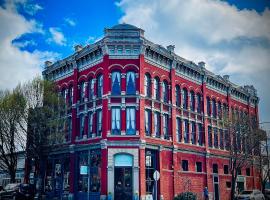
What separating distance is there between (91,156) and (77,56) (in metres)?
10.7

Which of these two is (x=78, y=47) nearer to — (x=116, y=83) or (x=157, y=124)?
(x=116, y=83)

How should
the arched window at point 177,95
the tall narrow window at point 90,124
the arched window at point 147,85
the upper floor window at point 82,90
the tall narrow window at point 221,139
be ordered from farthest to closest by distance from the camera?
the tall narrow window at point 221,139, the arched window at point 177,95, the upper floor window at point 82,90, the tall narrow window at point 90,124, the arched window at point 147,85

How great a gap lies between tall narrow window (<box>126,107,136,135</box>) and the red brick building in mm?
92

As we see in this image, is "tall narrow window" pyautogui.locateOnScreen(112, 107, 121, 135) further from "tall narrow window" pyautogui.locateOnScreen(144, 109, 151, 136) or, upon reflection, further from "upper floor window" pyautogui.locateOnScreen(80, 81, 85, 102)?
"upper floor window" pyautogui.locateOnScreen(80, 81, 85, 102)

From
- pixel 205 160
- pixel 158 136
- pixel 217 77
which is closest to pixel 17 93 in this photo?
pixel 158 136

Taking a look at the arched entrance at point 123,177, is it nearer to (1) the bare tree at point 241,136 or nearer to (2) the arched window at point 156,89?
(2) the arched window at point 156,89

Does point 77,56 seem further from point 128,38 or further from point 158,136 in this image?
point 158,136

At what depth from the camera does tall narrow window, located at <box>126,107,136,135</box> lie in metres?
31.2

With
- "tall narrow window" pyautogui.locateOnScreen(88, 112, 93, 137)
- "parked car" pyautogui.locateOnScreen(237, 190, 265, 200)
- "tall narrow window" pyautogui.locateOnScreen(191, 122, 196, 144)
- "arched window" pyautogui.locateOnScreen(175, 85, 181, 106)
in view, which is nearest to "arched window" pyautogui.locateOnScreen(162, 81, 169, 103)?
"arched window" pyautogui.locateOnScreen(175, 85, 181, 106)

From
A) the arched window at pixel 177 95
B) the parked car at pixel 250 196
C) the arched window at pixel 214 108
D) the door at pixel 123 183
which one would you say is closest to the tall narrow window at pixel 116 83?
the door at pixel 123 183

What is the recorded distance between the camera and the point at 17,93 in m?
33.0

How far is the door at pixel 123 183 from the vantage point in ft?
97.3

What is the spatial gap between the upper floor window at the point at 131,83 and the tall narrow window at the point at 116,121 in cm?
203

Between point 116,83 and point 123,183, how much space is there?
9149 mm
